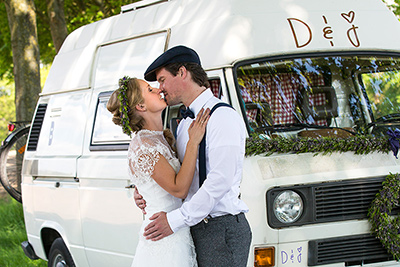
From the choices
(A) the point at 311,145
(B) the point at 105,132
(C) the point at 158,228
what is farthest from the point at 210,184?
(B) the point at 105,132

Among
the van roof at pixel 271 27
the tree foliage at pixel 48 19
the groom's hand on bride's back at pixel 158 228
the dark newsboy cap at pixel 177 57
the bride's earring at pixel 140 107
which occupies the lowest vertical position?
the groom's hand on bride's back at pixel 158 228

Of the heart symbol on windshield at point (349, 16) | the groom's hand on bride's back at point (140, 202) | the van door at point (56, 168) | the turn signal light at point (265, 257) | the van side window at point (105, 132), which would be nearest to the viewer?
the groom's hand on bride's back at point (140, 202)

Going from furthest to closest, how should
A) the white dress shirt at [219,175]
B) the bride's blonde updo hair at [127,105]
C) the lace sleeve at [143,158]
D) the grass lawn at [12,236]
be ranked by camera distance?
the grass lawn at [12,236] → the bride's blonde updo hair at [127,105] → the lace sleeve at [143,158] → the white dress shirt at [219,175]

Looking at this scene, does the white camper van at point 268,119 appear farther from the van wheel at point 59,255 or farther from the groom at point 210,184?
the groom at point 210,184

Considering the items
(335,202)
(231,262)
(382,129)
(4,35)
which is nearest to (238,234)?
(231,262)

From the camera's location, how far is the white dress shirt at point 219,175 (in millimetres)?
3125

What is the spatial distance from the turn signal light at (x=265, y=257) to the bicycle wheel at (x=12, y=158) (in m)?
5.56

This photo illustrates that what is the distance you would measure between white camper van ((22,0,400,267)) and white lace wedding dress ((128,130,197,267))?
0.62 m

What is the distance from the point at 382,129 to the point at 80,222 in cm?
300

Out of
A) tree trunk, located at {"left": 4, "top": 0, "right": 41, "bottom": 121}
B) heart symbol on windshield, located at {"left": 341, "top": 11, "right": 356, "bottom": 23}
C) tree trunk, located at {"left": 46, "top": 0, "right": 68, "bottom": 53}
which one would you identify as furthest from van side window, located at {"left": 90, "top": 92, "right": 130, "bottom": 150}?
tree trunk, located at {"left": 46, "top": 0, "right": 68, "bottom": 53}

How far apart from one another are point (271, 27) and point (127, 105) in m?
1.52

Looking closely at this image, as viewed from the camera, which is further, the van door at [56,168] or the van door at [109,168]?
the van door at [56,168]

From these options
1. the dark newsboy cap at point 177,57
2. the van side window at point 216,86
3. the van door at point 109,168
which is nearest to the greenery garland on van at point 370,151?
the van side window at point 216,86

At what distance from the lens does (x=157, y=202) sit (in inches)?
137
